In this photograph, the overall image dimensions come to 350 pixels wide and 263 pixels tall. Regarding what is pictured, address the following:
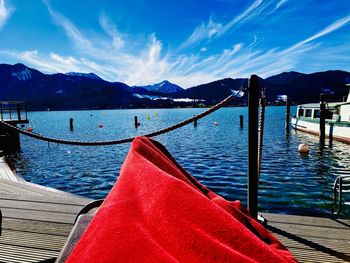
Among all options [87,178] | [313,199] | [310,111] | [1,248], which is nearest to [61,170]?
[87,178]

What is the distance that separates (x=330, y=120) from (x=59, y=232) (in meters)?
30.6

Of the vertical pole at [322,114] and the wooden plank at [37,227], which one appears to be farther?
the vertical pole at [322,114]

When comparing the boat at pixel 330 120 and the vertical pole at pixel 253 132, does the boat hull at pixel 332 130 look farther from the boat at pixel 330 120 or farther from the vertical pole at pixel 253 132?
the vertical pole at pixel 253 132

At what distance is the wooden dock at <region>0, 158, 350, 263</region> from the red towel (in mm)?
2087

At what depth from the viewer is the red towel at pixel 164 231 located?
1.13 m

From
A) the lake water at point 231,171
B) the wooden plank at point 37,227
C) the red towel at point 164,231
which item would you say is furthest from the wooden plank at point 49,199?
the lake water at point 231,171

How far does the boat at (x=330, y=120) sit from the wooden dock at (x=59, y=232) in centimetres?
2416

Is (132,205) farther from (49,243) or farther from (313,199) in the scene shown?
(313,199)

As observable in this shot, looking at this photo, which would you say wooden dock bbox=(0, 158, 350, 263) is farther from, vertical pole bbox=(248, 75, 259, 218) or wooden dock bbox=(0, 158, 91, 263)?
vertical pole bbox=(248, 75, 259, 218)

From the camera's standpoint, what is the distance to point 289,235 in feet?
12.3

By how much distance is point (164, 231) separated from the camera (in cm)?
125

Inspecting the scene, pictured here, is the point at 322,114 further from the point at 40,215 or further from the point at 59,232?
the point at 59,232

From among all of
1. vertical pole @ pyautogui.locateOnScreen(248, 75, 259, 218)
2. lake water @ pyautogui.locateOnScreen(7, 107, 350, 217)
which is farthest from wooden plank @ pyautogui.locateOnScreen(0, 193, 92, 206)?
lake water @ pyautogui.locateOnScreen(7, 107, 350, 217)

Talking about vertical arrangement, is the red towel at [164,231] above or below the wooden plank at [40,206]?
above
